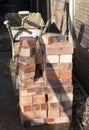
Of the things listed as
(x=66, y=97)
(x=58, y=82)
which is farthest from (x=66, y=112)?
(x=58, y=82)

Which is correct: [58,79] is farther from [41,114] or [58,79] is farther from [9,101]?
[9,101]

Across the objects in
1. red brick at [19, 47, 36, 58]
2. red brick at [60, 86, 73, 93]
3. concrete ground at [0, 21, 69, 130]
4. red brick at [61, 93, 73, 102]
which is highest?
red brick at [19, 47, 36, 58]

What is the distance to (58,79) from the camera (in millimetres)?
3943

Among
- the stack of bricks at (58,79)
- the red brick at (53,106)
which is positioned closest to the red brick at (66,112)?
the stack of bricks at (58,79)

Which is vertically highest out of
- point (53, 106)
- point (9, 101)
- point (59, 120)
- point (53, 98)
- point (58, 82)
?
point (58, 82)

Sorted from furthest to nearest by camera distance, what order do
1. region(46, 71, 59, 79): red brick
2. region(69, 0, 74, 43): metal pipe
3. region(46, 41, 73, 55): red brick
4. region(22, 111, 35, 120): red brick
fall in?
region(69, 0, 74, 43): metal pipe → region(22, 111, 35, 120): red brick → region(46, 71, 59, 79): red brick → region(46, 41, 73, 55): red brick

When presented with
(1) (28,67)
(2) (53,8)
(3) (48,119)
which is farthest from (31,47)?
(2) (53,8)

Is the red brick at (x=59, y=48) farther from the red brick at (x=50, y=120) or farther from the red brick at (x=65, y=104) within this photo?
the red brick at (x=50, y=120)

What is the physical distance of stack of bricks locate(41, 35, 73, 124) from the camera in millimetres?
3814

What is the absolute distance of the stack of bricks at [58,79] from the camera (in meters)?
3.81

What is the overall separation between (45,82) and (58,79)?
17 centimetres

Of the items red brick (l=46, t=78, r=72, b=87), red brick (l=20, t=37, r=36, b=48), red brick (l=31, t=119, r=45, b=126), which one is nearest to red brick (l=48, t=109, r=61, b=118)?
red brick (l=31, t=119, r=45, b=126)

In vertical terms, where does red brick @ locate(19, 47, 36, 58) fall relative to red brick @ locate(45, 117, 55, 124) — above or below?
above

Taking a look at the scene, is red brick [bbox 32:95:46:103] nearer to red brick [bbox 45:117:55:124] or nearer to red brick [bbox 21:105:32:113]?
red brick [bbox 21:105:32:113]
